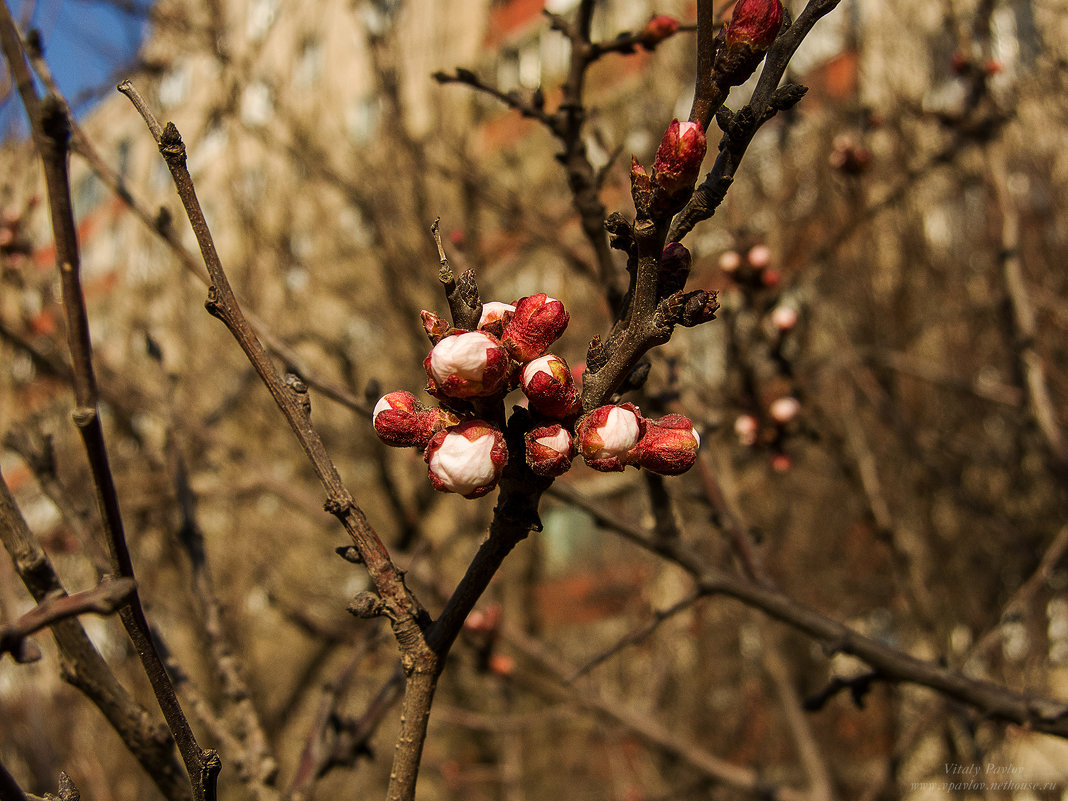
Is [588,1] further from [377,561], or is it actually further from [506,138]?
[506,138]

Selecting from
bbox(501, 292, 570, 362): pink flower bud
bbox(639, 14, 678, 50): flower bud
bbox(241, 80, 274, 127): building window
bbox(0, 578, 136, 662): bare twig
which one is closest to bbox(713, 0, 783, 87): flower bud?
bbox(501, 292, 570, 362): pink flower bud

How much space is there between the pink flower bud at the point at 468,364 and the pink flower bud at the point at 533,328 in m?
0.07

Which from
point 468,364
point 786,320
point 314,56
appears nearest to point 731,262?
point 786,320

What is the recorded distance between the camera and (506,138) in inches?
384

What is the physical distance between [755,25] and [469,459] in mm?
660

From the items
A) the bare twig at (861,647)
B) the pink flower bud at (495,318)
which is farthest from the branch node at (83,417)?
the bare twig at (861,647)

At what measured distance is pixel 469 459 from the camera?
38.5 inches

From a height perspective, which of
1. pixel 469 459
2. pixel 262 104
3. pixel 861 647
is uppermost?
pixel 262 104

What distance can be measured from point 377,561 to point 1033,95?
614 centimetres

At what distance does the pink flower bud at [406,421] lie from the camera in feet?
3.54

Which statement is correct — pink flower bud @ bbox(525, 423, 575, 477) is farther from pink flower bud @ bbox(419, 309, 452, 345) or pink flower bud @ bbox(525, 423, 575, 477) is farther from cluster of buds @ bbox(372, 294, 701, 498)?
pink flower bud @ bbox(419, 309, 452, 345)

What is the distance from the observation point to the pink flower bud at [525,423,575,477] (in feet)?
3.19

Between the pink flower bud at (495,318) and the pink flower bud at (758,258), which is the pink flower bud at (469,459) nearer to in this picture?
the pink flower bud at (495,318)

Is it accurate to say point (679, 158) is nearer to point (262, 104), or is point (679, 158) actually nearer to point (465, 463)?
point (465, 463)
